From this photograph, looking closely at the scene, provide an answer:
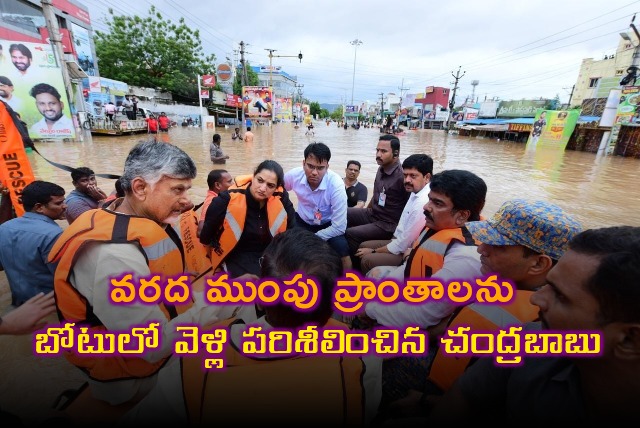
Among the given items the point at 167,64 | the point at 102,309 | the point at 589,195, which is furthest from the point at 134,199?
the point at 167,64

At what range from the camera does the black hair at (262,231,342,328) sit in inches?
39.9

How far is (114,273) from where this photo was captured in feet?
4.30

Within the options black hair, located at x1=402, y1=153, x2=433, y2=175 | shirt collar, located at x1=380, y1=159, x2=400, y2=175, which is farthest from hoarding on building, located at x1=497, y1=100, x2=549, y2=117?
black hair, located at x1=402, y1=153, x2=433, y2=175

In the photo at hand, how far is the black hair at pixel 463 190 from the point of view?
6.72ft

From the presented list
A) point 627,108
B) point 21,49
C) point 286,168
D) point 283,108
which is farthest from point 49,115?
point 283,108

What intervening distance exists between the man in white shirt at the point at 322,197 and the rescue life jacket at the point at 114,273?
1981 mm

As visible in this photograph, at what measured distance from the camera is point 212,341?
1.01 m

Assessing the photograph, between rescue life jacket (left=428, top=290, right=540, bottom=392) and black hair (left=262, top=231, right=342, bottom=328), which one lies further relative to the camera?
rescue life jacket (left=428, top=290, right=540, bottom=392)

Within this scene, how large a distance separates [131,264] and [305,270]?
2.77 feet

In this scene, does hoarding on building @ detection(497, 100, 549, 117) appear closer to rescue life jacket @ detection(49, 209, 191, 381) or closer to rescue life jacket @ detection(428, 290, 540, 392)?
rescue life jacket @ detection(428, 290, 540, 392)

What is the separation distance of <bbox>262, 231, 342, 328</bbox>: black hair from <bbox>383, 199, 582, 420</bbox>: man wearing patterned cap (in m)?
0.82

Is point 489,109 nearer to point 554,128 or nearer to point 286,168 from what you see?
point 554,128

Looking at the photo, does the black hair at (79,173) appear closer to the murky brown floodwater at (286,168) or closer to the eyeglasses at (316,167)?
the murky brown floodwater at (286,168)

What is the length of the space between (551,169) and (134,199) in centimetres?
1614
